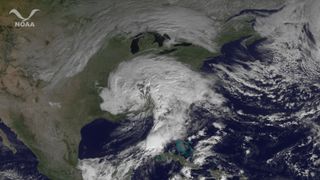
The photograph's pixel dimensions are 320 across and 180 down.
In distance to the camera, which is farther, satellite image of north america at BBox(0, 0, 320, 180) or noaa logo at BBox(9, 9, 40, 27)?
satellite image of north america at BBox(0, 0, 320, 180)

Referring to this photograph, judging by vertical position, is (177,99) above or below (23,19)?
below

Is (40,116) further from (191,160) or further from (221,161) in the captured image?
(221,161)

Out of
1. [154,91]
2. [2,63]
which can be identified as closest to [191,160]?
[154,91]

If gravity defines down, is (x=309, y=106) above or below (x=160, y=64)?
below

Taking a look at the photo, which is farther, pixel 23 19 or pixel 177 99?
pixel 177 99

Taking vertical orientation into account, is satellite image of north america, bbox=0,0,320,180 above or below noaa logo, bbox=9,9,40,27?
below

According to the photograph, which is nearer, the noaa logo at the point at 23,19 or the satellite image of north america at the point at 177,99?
the noaa logo at the point at 23,19

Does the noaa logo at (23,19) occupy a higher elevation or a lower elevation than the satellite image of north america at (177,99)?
higher

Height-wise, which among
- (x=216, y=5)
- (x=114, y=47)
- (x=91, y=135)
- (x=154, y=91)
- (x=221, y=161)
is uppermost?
(x=216, y=5)
